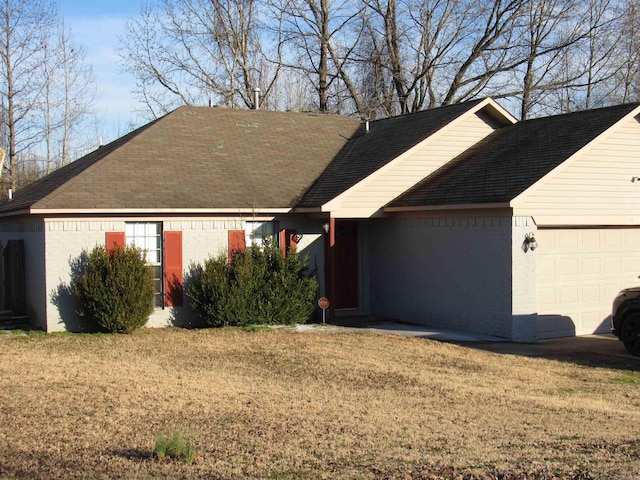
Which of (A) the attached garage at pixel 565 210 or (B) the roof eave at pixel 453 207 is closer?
(B) the roof eave at pixel 453 207

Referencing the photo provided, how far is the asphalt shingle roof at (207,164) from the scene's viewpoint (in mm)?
16656

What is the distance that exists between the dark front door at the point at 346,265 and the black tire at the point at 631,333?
24.0 feet

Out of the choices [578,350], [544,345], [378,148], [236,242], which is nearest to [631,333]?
[578,350]

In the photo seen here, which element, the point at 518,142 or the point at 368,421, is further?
the point at 518,142

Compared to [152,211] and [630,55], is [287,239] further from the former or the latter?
[630,55]

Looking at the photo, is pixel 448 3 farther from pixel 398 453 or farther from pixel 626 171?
pixel 398 453

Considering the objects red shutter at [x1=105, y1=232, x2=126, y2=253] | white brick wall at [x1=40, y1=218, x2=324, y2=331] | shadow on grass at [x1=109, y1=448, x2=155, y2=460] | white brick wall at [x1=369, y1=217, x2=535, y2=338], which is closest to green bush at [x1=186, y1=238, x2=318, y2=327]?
white brick wall at [x1=40, y1=218, x2=324, y2=331]

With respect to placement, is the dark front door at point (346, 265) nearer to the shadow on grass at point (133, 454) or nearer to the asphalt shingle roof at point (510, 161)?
the asphalt shingle roof at point (510, 161)

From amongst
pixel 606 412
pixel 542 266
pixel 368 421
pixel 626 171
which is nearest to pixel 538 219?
pixel 542 266

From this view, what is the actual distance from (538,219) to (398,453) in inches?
Result: 357

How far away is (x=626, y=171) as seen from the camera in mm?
16031

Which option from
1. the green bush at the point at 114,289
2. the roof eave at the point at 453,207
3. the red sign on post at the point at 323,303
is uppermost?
the roof eave at the point at 453,207

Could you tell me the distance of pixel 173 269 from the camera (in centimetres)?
1681

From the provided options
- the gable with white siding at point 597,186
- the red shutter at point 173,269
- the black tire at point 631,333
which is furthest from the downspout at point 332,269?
the black tire at point 631,333
